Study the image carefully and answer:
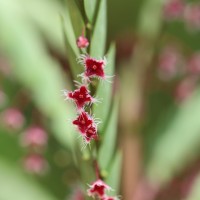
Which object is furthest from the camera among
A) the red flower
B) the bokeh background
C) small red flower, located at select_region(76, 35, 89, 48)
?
the bokeh background

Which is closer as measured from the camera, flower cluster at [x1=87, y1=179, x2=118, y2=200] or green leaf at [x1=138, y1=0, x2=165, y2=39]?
flower cluster at [x1=87, y1=179, x2=118, y2=200]

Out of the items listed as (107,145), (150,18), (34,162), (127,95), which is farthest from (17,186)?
(107,145)

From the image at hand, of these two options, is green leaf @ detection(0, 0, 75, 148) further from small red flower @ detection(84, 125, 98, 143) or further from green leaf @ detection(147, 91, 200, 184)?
small red flower @ detection(84, 125, 98, 143)

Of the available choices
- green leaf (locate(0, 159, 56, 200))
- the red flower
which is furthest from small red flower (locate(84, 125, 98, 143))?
green leaf (locate(0, 159, 56, 200))

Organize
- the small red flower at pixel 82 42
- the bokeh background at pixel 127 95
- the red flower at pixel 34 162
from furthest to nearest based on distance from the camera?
the bokeh background at pixel 127 95
the red flower at pixel 34 162
the small red flower at pixel 82 42

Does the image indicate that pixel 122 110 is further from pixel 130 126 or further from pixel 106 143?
pixel 106 143

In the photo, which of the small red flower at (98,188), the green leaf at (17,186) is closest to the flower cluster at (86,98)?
the small red flower at (98,188)

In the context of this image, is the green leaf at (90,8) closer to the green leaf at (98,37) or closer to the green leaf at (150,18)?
the green leaf at (98,37)
